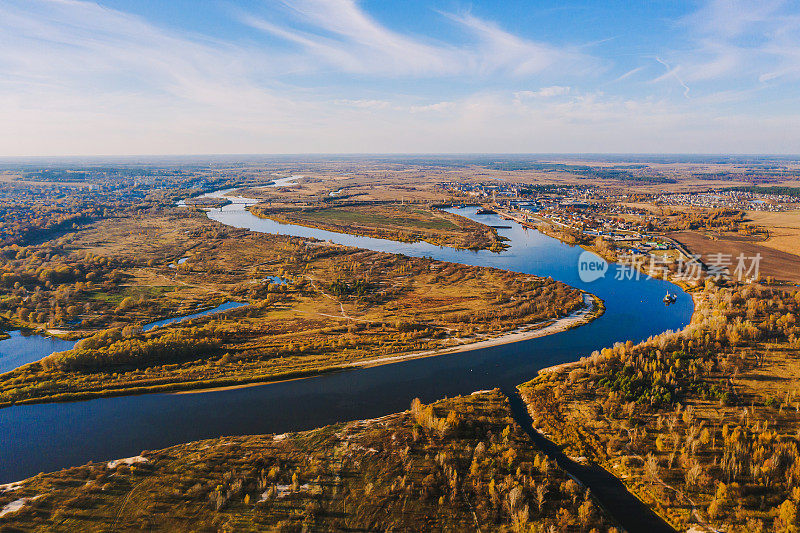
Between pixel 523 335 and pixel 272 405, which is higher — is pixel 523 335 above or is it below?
above

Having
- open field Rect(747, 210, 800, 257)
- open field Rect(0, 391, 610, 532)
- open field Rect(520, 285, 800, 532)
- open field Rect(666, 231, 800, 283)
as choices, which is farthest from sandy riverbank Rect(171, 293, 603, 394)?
open field Rect(747, 210, 800, 257)

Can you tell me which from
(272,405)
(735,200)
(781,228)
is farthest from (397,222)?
(735,200)

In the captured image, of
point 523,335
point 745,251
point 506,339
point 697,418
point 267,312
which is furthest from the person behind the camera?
point 745,251

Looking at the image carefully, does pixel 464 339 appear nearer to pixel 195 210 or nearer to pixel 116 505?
pixel 116 505

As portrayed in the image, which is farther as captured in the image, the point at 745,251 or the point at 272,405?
the point at 745,251

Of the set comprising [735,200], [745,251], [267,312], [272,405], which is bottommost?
[272,405]

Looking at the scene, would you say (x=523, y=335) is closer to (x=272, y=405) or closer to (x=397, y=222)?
(x=272, y=405)

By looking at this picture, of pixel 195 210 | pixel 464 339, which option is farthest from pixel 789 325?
pixel 195 210
